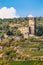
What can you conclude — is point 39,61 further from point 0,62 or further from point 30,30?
point 30,30

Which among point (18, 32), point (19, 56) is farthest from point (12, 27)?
point (19, 56)

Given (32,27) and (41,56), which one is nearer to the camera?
(41,56)

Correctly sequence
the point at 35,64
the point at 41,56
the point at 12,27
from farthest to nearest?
the point at 12,27, the point at 41,56, the point at 35,64

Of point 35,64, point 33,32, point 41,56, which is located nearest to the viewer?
point 35,64

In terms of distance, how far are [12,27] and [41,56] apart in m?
63.0

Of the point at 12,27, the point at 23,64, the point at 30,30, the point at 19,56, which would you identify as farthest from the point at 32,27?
the point at 23,64

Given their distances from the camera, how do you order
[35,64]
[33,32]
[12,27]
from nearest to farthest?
[35,64]
[33,32]
[12,27]

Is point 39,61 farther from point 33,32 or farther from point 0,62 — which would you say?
point 33,32

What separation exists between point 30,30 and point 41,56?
46.2 m

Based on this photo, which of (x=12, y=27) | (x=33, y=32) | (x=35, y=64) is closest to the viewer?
(x=35, y=64)

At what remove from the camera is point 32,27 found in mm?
77875

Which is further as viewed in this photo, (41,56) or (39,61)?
(41,56)

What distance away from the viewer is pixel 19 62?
92.3 ft

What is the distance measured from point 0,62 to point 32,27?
49.7 metres
